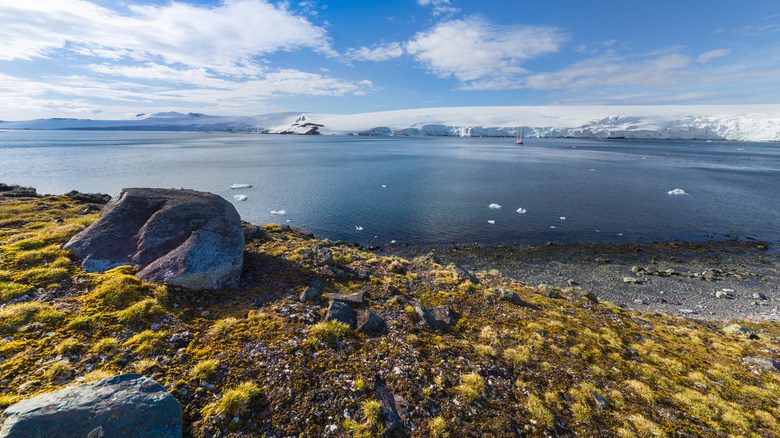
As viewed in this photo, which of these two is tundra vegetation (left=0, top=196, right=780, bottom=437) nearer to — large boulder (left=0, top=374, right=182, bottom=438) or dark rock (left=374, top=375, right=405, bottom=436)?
dark rock (left=374, top=375, right=405, bottom=436)

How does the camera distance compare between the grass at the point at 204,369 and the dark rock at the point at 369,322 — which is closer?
the grass at the point at 204,369

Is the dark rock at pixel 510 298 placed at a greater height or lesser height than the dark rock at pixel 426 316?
lesser

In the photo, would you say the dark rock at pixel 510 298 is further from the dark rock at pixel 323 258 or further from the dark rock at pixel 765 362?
the dark rock at pixel 765 362

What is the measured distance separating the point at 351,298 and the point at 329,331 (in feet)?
7.07

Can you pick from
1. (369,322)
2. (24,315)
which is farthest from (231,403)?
(24,315)

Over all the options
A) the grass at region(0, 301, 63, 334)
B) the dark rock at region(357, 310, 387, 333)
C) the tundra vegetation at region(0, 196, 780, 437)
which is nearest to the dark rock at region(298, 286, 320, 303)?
the tundra vegetation at region(0, 196, 780, 437)

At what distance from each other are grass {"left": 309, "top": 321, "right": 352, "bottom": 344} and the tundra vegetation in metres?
0.04

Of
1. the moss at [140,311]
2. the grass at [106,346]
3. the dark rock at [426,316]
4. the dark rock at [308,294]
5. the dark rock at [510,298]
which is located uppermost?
the moss at [140,311]

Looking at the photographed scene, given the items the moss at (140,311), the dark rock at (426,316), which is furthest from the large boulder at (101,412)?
the dark rock at (426,316)

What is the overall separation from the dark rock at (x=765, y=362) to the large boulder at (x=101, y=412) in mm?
16801

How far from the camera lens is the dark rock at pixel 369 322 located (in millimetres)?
8102

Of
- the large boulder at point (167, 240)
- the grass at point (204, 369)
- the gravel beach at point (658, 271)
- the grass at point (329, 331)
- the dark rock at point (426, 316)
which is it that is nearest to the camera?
the grass at point (204, 369)

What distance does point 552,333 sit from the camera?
966 centimetres

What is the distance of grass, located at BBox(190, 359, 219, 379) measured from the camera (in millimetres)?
5809
